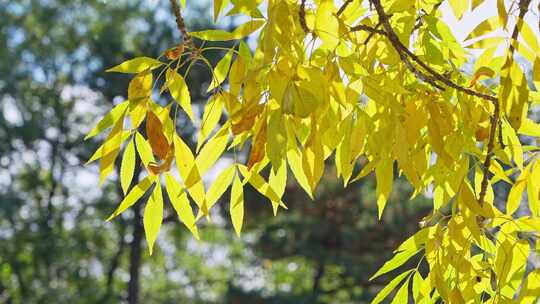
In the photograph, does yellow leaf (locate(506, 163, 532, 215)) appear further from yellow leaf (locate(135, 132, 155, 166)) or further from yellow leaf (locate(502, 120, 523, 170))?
yellow leaf (locate(135, 132, 155, 166))

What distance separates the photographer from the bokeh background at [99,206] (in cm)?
553

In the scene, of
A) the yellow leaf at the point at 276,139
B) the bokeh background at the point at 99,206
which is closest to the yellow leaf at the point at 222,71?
the yellow leaf at the point at 276,139

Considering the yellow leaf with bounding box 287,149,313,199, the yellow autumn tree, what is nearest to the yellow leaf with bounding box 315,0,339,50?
the yellow autumn tree

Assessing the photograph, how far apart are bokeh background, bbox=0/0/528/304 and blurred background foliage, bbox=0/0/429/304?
0.03 ft

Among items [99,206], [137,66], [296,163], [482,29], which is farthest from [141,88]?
[99,206]

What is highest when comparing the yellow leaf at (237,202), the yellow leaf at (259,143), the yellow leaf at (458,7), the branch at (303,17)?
the yellow leaf at (458,7)

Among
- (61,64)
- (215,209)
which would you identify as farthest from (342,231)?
(61,64)

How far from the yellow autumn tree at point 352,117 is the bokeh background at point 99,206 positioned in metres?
4.49

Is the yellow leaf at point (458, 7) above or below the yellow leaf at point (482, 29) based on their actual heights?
above

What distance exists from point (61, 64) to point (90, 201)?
44.0 inches

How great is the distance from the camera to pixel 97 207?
6289 millimetres

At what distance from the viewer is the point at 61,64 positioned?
636cm

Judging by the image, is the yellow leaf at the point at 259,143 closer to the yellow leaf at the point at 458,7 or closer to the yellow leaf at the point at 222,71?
the yellow leaf at the point at 222,71

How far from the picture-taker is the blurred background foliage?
5.54 metres
